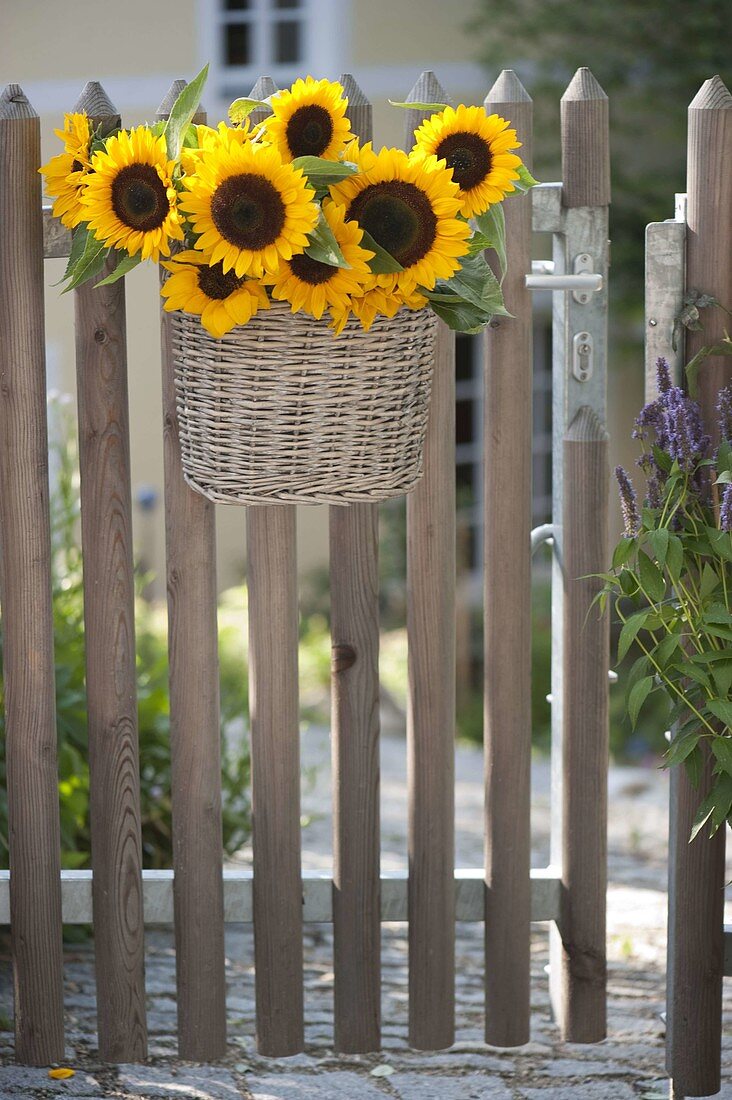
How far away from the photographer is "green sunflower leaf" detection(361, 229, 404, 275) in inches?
69.4

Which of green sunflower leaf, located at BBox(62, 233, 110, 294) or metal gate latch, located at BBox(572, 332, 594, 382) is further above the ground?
green sunflower leaf, located at BBox(62, 233, 110, 294)

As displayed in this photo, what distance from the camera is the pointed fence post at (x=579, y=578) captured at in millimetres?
2223

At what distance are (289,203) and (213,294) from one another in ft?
0.60

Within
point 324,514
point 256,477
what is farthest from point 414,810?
point 324,514

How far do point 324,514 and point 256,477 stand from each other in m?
6.09

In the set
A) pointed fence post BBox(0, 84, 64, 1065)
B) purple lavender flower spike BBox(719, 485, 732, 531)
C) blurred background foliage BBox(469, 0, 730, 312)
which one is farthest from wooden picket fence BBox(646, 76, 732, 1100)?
blurred background foliage BBox(469, 0, 730, 312)

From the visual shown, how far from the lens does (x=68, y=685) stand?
3.08m

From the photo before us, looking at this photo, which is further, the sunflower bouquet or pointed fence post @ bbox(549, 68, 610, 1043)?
pointed fence post @ bbox(549, 68, 610, 1043)

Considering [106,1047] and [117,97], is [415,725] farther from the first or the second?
[117,97]

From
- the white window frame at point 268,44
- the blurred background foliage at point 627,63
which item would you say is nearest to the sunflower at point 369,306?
the blurred background foliage at point 627,63

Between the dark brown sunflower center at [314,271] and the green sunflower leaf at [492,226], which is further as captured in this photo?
the green sunflower leaf at [492,226]

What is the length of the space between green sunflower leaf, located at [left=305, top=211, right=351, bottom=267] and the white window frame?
6.20 meters

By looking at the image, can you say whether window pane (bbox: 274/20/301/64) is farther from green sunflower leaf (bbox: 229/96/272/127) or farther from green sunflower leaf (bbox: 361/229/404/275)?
green sunflower leaf (bbox: 361/229/404/275)

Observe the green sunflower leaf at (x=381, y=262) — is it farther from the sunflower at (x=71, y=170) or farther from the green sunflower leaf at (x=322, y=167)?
the sunflower at (x=71, y=170)
